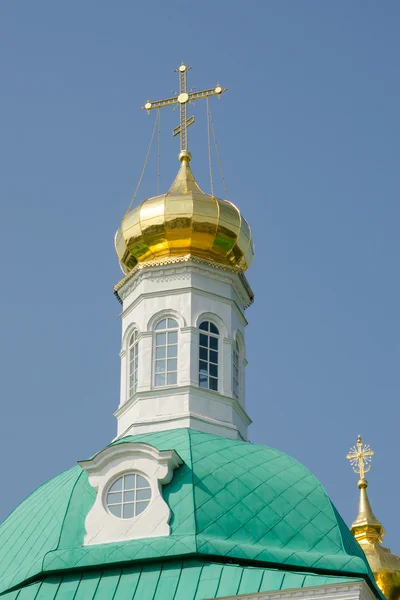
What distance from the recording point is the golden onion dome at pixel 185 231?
85.2 feet

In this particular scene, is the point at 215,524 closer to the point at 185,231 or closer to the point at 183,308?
the point at 183,308

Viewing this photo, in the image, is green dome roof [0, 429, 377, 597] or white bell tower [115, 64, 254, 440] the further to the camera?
white bell tower [115, 64, 254, 440]

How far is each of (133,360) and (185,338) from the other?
1175 millimetres

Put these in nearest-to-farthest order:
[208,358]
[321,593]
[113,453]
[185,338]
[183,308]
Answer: [321,593] → [113,453] → [185,338] → [208,358] → [183,308]

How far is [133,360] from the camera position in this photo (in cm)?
2598

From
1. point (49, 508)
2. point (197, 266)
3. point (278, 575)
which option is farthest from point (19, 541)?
point (197, 266)

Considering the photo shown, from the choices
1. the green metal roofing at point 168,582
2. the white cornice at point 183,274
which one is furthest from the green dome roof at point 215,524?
the white cornice at point 183,274

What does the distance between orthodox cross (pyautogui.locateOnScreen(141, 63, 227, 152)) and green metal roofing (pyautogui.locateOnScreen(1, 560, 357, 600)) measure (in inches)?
378

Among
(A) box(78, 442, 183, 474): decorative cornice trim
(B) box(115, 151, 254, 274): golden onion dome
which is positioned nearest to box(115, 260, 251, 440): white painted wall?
(B) box(115, 151, 254, 274): golden onion dome

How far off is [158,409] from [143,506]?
3134 mm

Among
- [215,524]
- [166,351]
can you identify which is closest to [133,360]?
[166,351]

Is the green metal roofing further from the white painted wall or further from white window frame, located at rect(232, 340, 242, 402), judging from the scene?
white window frame, located at rect(232, 340, 242, 402)

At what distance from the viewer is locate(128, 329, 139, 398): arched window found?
2561cm

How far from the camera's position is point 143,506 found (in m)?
21.6
